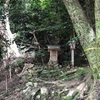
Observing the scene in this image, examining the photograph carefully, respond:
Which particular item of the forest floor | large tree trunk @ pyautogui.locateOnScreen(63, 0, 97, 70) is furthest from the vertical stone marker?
large tree trunk @ pyautogui.locateOnScreen(63, 0, 97, 70)

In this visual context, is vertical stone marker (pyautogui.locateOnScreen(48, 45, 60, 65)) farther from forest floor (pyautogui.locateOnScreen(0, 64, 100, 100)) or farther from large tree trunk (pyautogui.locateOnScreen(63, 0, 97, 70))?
large tree trunk (pyautogui.locateOnScreen(63, 0, 97, 70))

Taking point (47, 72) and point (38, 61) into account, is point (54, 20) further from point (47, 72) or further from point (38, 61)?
point (47, 72)

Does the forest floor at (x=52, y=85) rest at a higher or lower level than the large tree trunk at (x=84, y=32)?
lower

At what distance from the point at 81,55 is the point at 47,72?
6.66ft

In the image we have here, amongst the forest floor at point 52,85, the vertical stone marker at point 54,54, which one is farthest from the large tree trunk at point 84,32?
the vertical stone marker at point 54,54

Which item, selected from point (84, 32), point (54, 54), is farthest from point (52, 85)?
point (54, 54)

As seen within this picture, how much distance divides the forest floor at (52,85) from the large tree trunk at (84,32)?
1.66 ft

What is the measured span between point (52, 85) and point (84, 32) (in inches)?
60.2

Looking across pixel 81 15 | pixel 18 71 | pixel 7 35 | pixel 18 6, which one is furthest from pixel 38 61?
pixel 81 15

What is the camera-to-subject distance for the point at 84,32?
396 centimetres

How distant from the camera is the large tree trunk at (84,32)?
385cm

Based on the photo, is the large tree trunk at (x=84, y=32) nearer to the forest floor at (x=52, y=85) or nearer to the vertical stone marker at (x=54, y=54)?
the forest floor at (x=52, y=85)

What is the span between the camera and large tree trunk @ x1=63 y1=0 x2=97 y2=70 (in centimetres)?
385

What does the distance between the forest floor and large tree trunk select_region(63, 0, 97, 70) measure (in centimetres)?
51
